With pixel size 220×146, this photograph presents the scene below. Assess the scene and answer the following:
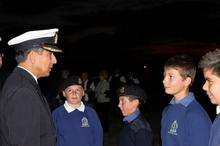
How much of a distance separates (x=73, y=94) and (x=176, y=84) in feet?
6.03

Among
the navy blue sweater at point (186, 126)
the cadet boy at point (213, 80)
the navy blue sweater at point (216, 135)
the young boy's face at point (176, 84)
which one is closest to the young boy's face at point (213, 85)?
the cadet boy at point (213, 80)

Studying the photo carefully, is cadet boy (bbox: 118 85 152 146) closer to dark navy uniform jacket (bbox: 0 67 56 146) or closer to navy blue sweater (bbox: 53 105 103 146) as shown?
navy blue sweater (bbox: 53 105 103 146)

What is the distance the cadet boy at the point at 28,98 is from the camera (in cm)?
323

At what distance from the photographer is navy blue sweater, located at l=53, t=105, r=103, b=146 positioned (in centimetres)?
546

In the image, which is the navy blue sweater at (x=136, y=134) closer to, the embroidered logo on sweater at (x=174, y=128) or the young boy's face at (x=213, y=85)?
the embroidered logo on sweater at (x=174, y=128)

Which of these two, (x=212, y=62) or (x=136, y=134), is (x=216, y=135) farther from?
(x=136, y=134)

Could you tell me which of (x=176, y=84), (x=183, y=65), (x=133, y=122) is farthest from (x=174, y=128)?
(x=133, y=122)

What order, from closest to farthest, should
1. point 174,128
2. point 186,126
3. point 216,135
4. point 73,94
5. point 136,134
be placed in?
point 216,135
point 186,126
point 174,128
point 136,134
point 73,94

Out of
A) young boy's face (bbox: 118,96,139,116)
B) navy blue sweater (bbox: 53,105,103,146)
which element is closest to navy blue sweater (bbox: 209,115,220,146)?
young boy's face (bbox: 118,96,139,116)

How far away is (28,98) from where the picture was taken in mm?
3266

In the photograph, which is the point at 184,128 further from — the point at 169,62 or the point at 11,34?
the point at 11,34

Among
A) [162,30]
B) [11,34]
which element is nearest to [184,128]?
[162,30]

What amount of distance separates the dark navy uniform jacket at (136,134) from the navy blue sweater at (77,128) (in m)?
0.83

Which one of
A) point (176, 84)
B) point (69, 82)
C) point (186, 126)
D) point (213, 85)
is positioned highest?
point (213, 85)
